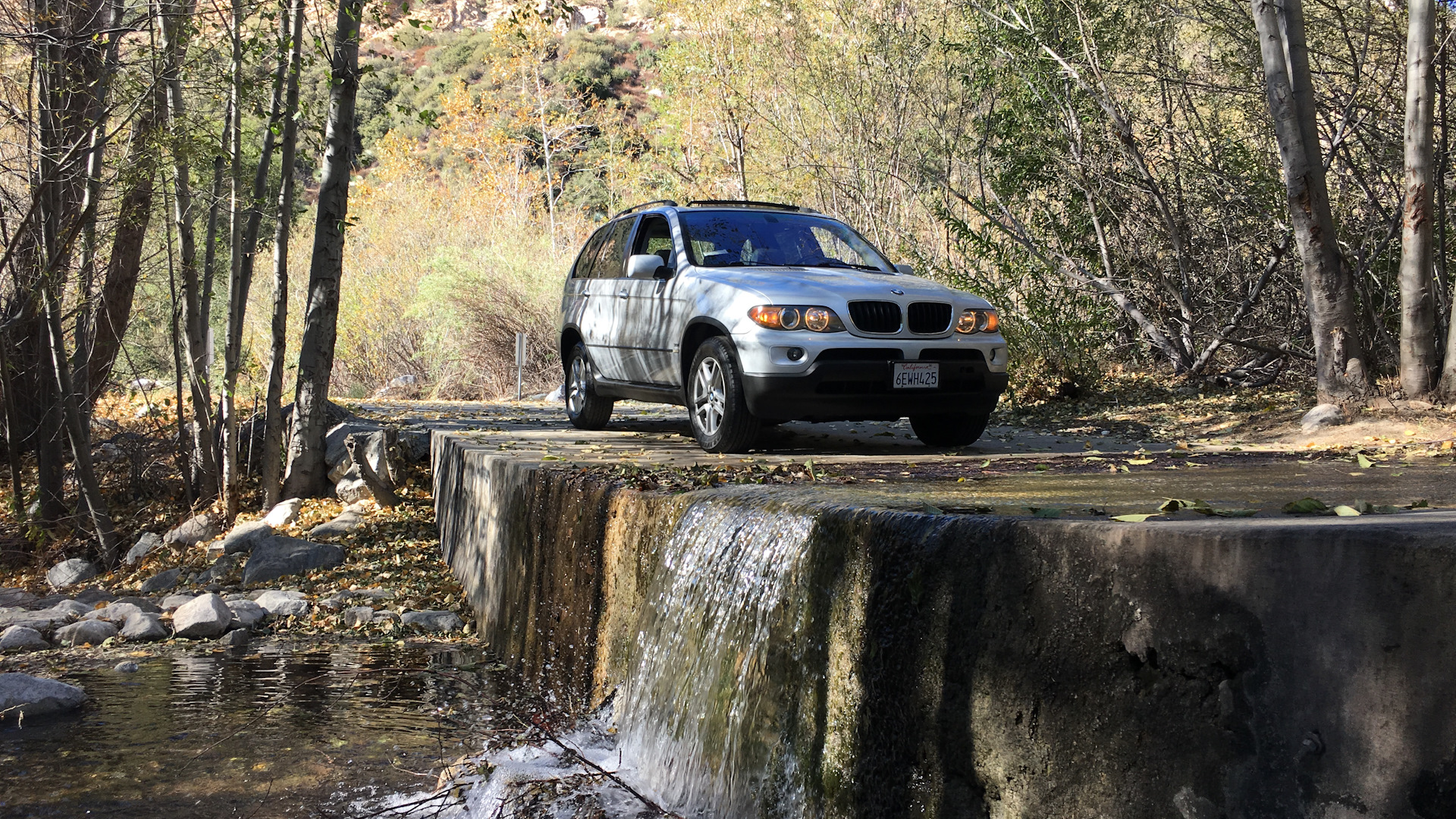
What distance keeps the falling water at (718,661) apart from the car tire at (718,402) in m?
2.77

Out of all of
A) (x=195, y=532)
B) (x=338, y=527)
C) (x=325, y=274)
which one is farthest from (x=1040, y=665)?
(x=195, y=532)

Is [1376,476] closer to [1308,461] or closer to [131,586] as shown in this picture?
[1308,461]

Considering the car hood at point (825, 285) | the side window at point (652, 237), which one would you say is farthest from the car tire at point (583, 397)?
the car hood at point (825, 285)

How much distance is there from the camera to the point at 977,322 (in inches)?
309

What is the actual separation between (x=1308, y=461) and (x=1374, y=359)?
13.8 ft

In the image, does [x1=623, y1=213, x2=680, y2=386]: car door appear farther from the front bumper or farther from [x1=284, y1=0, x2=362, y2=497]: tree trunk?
[x1=284, y1=0, x2=362, y2=497]: tree trunk

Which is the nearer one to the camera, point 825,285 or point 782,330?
point 782,330

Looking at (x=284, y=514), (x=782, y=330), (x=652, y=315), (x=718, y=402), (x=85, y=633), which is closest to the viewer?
(x=782, y=330)

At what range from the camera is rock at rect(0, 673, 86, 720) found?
232 inches

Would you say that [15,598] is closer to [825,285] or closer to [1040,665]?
[825,285]

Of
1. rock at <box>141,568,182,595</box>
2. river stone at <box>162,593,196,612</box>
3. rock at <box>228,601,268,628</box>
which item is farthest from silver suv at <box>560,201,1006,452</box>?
rock at <box>141,568,182,595</box>

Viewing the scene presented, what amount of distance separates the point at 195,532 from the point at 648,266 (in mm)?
5779

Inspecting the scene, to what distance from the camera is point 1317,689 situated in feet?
7.54

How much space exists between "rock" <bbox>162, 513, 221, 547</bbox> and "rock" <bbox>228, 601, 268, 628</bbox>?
286cm
